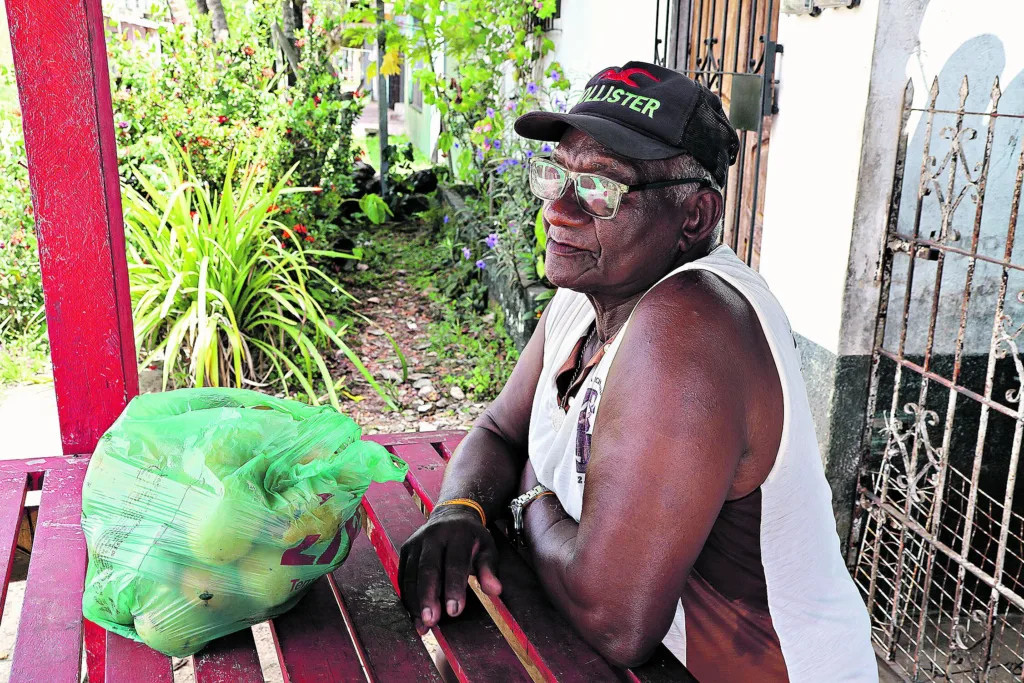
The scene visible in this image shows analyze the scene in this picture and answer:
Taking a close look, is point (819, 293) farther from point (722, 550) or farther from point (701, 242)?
point (722, 550)

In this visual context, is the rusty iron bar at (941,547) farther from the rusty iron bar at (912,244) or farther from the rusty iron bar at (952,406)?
Result: the rusty iron bar at (912,244)

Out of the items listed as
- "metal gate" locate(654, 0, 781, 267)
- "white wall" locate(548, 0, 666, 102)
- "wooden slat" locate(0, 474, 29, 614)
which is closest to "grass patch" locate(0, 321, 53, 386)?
"wooden slat" locate(0, 474, 29, 614)

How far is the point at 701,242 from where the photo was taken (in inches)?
65.8

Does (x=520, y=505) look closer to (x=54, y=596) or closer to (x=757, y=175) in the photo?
(x=54, y=596)

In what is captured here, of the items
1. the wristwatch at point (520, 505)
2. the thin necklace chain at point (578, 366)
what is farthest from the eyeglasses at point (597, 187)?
the wristwatch at point (520, 505)

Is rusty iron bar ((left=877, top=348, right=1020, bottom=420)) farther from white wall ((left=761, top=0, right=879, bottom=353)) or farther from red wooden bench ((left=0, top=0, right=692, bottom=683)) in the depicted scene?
red wooden bench ((left=0, top=0, right=692, bottom=683))

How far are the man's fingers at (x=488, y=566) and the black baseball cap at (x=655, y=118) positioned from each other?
763mm

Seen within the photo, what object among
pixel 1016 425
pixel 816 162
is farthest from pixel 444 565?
pixel 816 162

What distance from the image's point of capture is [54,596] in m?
1.64

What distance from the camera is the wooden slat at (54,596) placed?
1.44 meters

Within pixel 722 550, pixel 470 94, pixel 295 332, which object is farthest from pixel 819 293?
Answer: pixel 470 94

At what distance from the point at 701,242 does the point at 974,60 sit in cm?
170

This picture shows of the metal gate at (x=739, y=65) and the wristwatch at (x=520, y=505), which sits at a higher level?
the metal gate at (x=739, y=65)

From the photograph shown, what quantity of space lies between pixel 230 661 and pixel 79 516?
0.72m
